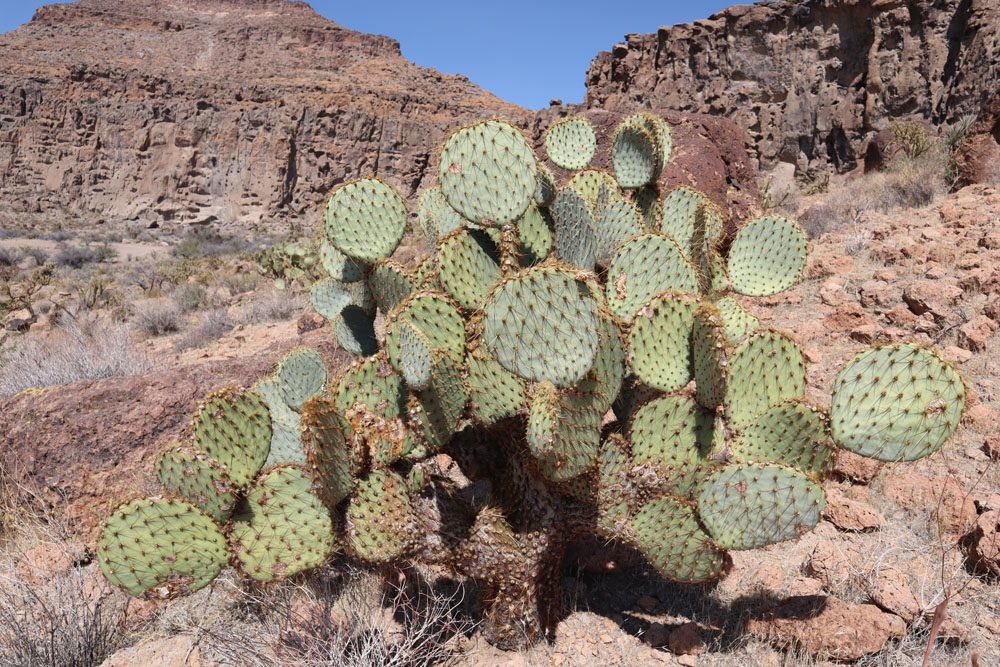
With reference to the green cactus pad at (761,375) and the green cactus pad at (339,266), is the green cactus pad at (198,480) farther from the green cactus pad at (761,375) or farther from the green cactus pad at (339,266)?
the green cactus pad at (761,375)

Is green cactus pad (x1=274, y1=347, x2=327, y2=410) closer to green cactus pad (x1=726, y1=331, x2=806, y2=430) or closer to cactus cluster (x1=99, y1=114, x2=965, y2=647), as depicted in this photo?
cactus cluster (x1=99, y1=114, x2=965, y2=647)

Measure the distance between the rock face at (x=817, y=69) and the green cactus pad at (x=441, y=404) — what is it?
49.6 feet

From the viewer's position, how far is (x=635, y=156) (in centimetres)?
368

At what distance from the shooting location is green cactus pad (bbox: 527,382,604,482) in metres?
1.77

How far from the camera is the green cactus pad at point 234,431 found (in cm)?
216

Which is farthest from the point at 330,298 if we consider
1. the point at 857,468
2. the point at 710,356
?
the point at 857,468

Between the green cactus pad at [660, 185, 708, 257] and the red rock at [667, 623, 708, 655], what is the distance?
76.5 inches

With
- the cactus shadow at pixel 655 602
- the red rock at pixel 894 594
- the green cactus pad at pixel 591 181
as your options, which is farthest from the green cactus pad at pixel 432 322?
the red rock at pixel 894 594

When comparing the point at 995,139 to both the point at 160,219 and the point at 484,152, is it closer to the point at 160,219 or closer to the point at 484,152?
the point at 484,152

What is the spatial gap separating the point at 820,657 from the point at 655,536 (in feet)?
2.47

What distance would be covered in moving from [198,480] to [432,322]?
0.98 meters

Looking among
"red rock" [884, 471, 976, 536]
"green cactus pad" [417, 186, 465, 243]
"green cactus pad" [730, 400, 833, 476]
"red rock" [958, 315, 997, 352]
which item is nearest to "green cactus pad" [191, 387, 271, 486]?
"green cactus pad" [417, 186, 465, 243]

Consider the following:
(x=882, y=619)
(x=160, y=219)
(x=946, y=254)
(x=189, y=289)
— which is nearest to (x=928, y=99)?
(x=946, y=254)

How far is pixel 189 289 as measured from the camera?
12.0 metres
